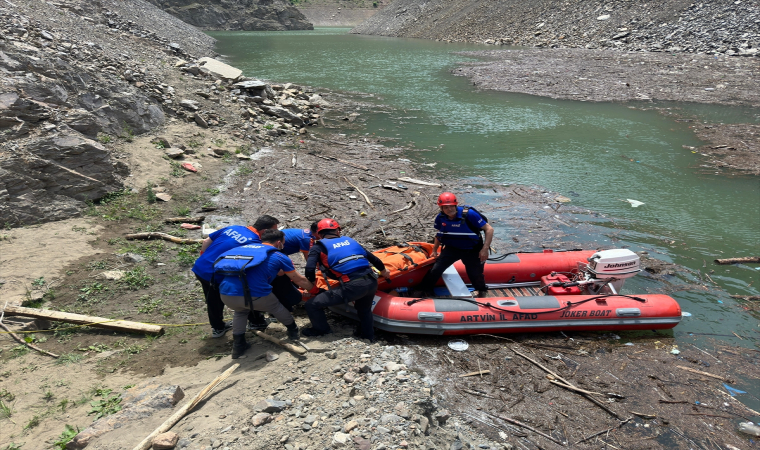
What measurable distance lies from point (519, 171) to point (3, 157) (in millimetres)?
10307

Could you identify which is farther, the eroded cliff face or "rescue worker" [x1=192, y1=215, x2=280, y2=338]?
the eroded cliff face

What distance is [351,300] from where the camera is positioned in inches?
196

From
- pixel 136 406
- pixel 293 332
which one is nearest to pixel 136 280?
pixel 293 332

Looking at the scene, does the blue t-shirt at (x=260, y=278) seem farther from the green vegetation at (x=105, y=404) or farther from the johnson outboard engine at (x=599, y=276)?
the johnson outboard engine at (x=599, y=276)

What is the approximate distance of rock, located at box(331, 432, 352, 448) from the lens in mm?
3283

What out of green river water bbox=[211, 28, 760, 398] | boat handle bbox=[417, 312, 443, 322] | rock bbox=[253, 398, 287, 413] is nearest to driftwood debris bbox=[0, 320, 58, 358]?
rock bbox=[253, 398, 287, 413]

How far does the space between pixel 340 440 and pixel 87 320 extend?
A: 3.45m

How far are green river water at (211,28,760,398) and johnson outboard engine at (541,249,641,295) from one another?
892 millimetres

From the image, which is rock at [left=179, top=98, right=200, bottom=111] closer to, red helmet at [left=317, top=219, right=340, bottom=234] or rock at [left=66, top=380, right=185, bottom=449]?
red helmet at [left=317, top=219, right=340, bottom=234]

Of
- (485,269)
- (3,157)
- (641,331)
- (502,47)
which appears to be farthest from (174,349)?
(502,47)

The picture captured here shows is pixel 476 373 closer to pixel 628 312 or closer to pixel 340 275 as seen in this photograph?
pixel 340 275

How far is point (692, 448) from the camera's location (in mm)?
4184

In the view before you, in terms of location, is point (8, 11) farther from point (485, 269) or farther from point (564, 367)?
point (564, 367)

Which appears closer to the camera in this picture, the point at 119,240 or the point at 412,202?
the point at 119,240
